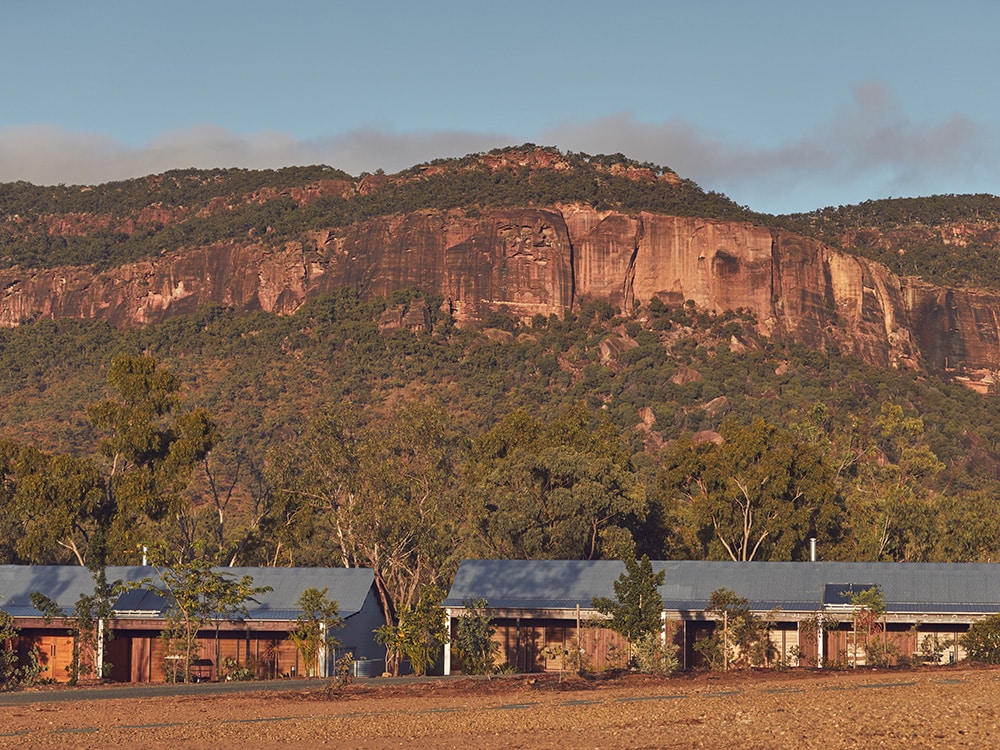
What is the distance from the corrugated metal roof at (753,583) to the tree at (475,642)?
136 centimetres

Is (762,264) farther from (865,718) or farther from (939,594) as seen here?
(865,718)

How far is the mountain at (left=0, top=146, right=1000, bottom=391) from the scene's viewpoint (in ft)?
536

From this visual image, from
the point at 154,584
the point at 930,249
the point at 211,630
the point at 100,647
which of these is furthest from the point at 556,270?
the point at 100,647

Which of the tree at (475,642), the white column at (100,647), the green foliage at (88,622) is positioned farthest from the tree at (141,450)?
the tree at (475,642)

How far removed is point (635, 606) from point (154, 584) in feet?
53.2

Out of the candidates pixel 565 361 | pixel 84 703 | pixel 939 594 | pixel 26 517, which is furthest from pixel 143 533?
pixel 565 361

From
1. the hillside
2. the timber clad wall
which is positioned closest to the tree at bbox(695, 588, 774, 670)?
the timber clad wall

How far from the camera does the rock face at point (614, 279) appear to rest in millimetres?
162500

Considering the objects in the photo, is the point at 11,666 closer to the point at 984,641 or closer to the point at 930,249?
the point at 984,641

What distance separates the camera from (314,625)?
42.0m

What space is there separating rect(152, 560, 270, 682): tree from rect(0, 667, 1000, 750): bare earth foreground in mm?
5378

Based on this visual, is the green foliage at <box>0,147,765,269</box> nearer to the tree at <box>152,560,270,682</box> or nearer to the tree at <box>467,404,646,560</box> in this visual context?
the tree at <box>467,404,646,560</box>

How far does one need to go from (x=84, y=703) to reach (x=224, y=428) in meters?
91.4

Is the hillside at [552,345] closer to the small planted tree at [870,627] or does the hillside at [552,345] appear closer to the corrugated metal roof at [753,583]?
the corrugated metal roof at [753,583]
